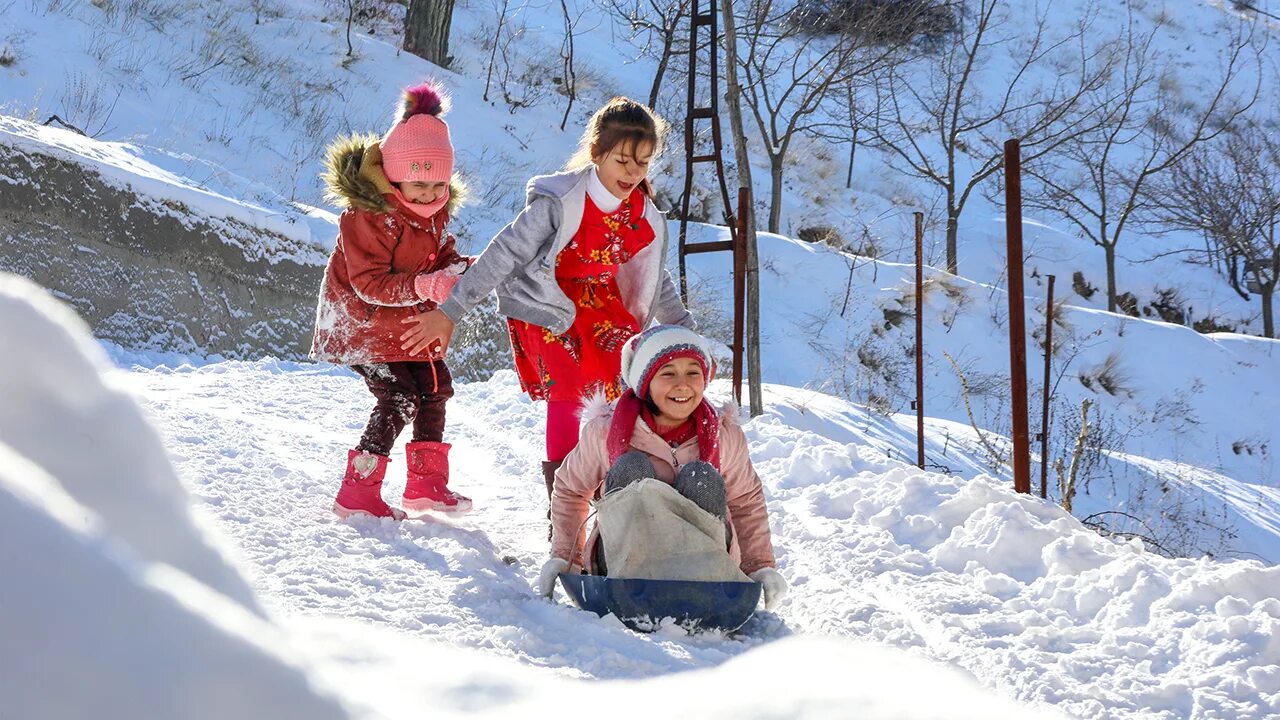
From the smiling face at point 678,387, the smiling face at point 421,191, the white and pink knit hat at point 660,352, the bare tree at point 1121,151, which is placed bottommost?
the smiling face at point 678,387

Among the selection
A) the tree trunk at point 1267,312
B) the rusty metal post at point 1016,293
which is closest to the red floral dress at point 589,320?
the rusty metal post at point 1016,293

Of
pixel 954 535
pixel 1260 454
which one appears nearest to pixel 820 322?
pixel 1260 454

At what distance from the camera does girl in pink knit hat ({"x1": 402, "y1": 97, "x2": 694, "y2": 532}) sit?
3.97 metres

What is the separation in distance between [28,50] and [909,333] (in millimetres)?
11845

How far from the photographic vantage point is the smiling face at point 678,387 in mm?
3373

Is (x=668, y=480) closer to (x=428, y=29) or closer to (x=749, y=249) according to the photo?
(x=749, y=249)

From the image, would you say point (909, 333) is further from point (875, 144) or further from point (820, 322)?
point (875, 144)

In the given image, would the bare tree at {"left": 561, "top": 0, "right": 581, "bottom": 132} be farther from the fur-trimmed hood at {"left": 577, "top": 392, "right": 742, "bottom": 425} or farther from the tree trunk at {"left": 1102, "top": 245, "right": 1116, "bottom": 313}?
the fur-trimmed hood at {"left": 577, "top": 392, "right": 742, "bottom": 425}

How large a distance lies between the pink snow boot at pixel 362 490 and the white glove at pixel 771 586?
55.4 inches

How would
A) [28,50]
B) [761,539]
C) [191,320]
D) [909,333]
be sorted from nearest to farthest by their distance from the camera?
[761,539] → [191,320] → [28,50] → [909,333]

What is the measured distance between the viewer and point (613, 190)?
4051 mm

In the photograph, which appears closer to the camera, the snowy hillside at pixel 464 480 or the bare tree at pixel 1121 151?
the snowy hillside at pixel 464 480

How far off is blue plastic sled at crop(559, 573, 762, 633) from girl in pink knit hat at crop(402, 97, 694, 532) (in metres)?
1.11

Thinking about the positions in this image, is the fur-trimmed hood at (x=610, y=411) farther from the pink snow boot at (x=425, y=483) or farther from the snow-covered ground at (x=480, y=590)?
the pink snow boot at (x=425, y=483)
